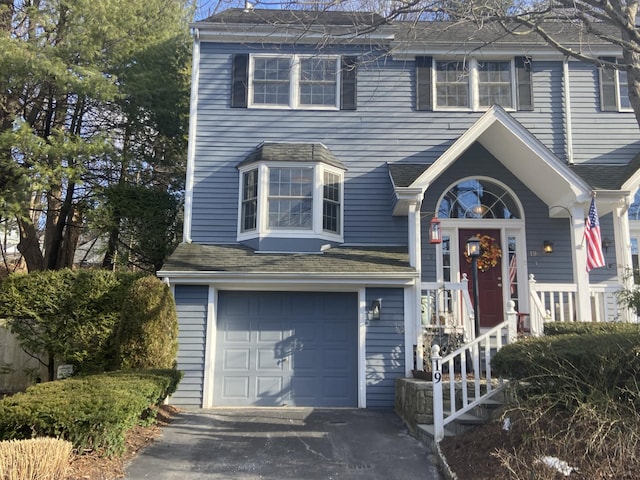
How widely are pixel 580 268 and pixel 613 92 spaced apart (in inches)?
182

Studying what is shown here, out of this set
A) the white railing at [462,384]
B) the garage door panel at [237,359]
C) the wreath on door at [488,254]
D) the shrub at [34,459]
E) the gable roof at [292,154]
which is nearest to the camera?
the shrub at [34,459]

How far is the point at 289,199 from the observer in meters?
9.95

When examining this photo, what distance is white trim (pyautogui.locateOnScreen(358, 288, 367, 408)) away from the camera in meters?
8.81

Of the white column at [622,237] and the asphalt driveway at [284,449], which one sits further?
the white column at [622,237]

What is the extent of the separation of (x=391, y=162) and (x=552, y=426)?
668 centimetres

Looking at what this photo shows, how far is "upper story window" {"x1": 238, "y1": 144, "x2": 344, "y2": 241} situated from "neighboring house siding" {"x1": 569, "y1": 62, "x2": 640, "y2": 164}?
17.3 ft

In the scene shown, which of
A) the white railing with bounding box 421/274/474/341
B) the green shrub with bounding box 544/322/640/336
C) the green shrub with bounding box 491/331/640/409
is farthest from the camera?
the white railing with bounding box 421/274/474/341

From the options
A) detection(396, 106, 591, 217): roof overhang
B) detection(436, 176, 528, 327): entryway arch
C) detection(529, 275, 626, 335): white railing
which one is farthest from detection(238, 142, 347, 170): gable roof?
detection(529, 275, 626, 335): white railing

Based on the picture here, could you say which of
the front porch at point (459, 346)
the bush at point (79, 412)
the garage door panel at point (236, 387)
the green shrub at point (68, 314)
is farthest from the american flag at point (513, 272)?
the green shrub at point (68, 314)

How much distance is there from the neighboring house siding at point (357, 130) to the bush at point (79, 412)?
15.6 ft

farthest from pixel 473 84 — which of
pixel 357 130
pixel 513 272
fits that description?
pixel 513 272

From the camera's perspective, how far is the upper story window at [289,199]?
981 centimetres

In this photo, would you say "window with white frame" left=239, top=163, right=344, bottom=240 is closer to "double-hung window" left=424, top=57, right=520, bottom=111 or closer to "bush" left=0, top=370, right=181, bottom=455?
"double-hung window" left=424, top=57, right=520, bottom=111

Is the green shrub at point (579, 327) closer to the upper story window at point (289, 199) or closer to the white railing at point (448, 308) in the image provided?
the white railing at point (448, 308)
